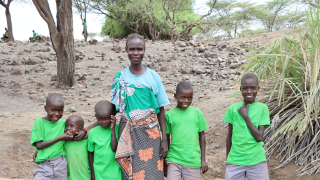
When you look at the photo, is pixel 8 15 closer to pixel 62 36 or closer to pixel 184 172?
pixel 62 36

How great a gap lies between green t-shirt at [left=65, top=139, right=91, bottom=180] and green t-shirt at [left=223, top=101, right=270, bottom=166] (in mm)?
1138

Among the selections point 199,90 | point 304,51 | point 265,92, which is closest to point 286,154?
point 265,92

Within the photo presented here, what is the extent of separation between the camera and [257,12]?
834 inches

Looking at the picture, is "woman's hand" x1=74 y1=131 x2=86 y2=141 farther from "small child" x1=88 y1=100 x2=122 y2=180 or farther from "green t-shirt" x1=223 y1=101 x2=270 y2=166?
"green t-shirt" x1=223 y1=101 x2=270 y2=166

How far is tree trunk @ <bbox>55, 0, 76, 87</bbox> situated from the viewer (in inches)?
269

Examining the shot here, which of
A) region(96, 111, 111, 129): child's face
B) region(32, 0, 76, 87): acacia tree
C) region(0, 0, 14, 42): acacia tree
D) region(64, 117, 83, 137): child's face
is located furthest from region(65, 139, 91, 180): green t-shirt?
region(0, 0, 14, 42): acacia tree

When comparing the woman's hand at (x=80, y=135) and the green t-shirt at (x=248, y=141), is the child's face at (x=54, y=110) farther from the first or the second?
the green t-shirt at (x=248, y=141)

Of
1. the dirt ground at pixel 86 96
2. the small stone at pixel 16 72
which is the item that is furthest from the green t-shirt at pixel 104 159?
the small stone at pixel 16 72

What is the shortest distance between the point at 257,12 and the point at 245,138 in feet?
70.6

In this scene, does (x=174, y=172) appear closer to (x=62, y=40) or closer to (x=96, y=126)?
(x=96, y=126)

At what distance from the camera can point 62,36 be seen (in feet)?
22.4

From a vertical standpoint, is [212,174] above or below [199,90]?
below

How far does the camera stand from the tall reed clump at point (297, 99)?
2719mm

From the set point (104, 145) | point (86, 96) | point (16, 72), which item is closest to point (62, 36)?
point (86, 96)
